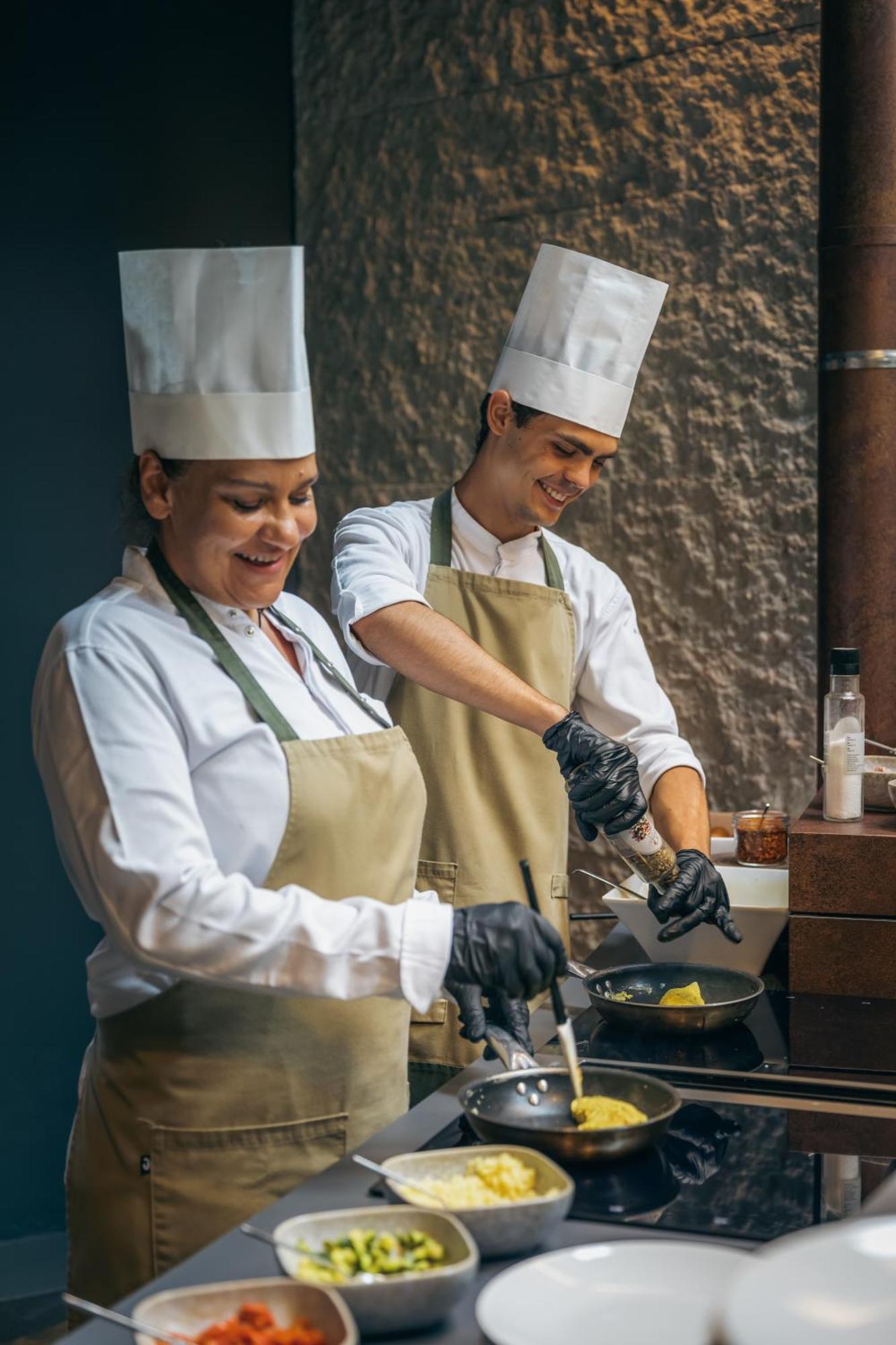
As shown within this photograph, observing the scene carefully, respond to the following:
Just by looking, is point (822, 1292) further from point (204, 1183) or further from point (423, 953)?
point (204, 1183)

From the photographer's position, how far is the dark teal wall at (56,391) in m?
3.27

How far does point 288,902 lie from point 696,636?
7.33ft

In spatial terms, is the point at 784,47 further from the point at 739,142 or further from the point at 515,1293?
the point at 515,1293

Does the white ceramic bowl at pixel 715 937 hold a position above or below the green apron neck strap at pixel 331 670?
below

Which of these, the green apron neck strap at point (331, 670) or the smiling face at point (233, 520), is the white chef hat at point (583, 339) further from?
the smiling face at point (233, 520)

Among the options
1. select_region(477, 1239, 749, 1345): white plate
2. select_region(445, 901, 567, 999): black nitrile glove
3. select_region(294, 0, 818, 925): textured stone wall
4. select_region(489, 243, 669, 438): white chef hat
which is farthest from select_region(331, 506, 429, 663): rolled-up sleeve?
select_region(477, 1239, 749, 1345): white plate

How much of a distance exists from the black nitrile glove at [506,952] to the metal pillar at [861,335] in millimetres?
1139

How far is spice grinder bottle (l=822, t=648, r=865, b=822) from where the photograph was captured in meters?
2.06

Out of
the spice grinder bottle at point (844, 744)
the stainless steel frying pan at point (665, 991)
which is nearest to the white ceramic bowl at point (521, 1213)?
the stainless steel frying pan at point (665, 991)

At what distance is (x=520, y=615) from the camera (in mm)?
2625

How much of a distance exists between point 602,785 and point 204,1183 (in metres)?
0.79

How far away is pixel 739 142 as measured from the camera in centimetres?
339

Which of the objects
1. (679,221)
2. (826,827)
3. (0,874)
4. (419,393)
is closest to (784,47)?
(679,221)

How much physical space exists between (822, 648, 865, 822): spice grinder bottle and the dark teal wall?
1.89m
